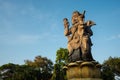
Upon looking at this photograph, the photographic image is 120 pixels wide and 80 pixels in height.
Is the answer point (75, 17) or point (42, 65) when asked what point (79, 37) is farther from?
point (42, 65)

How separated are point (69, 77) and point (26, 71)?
151 feet

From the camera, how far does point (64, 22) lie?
12.8 metres

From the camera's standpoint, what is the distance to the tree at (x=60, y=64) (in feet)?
142

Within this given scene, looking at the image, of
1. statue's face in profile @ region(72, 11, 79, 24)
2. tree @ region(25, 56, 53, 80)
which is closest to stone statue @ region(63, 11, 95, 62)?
statue's face in profile @ region(72, 11, 79, 24)

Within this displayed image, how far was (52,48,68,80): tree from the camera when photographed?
142ft

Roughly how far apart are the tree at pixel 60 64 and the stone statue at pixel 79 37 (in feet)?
99.4

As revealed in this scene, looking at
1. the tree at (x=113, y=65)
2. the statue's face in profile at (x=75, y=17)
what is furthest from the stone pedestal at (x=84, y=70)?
the tree at (x=113, y=65)

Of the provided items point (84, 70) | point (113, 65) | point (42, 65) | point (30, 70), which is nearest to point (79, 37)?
point (84, 70)

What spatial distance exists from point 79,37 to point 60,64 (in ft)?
108

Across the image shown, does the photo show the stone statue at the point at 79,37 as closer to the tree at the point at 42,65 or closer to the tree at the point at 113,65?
the tree at the point at 113,65

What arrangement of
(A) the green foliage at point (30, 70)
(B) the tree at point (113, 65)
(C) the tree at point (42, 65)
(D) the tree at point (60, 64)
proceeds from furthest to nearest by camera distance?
1. (C) the tree at point (42, 65)
2. (A) the green foliage at point (30, 70)
3. (B) the tree at point (113, 65)
4. (D) the tree at point (60, 64)

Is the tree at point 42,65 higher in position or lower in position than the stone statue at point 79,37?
higher

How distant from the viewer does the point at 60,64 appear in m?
44.6

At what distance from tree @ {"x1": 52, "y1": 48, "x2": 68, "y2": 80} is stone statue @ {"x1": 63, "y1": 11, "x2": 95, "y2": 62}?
30.3 meters
